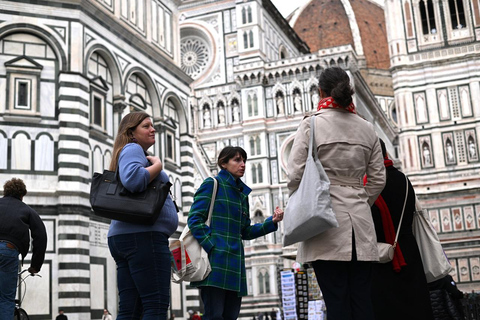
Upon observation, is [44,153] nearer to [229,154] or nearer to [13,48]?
[13,48]

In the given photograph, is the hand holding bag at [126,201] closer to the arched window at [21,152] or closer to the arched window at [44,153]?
the arched window at [21,152]

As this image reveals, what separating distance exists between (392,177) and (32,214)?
146 inches

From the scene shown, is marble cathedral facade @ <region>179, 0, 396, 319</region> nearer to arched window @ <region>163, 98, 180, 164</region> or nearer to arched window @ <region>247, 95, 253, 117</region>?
arched window @ <region>247, 95, 253, 117</region>

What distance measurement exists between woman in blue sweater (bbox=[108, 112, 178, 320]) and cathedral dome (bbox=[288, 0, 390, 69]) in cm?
7550

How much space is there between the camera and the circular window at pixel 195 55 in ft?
133

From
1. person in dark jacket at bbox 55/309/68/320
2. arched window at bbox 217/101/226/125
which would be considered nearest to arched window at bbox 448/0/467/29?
arched window at bbox 217/101/226/125

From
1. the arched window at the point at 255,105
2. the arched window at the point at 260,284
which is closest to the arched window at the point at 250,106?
the arched window at the point at 255,105

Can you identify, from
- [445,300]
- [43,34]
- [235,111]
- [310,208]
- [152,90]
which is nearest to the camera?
[310,208]

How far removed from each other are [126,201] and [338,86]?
5.41ft

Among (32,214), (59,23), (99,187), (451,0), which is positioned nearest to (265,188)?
(451,0)

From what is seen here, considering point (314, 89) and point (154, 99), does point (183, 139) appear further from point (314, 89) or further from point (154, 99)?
point (314, 89)

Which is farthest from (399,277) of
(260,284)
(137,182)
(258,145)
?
(258,145)

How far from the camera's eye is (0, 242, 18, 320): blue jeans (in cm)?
638

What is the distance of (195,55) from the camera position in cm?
4097
